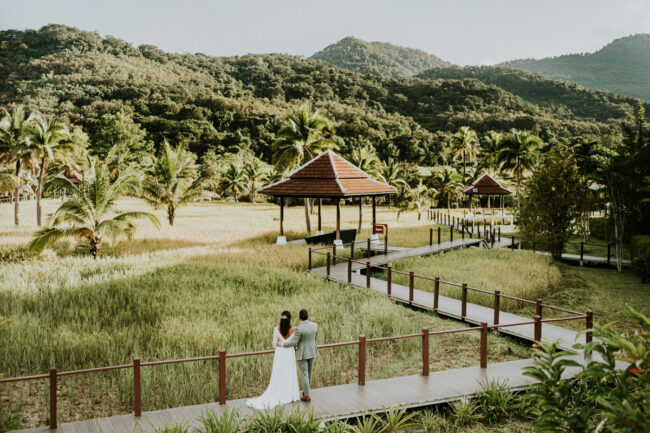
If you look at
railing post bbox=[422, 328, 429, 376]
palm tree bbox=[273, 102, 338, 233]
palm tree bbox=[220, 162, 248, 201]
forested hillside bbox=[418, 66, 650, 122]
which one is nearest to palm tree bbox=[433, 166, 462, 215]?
palm tree bbox=[220, 162, 248, 201]

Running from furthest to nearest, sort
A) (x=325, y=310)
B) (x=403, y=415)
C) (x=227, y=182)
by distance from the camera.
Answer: (x=227, y=182) → (x=325, y=310) → (x=403, y=415)

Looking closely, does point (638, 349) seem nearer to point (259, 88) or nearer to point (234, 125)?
point (234, 125)

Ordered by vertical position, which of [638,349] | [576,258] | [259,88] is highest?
[259,88]

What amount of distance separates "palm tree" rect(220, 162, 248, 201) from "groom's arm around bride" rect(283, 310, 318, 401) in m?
51.3

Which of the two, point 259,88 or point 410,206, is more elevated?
point 259,88

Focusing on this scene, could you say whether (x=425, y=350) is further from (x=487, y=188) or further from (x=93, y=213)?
(x=487, y=188)

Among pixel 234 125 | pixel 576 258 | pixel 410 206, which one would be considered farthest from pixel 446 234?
pixel 234 125

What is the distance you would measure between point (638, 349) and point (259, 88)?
402ft

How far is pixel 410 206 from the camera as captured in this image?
40.4m

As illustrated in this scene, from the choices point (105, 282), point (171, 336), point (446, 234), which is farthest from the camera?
point (446, 234)

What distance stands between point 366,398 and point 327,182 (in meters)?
16.3

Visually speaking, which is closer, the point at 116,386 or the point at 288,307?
the point at 116,386

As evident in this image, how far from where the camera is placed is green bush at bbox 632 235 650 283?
54.4 feet

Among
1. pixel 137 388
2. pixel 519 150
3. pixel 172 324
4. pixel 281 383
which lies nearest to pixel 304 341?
pixel 281 383
